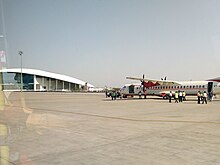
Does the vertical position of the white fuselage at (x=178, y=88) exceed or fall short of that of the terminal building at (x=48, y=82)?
it falls short

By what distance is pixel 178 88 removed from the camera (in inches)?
1503

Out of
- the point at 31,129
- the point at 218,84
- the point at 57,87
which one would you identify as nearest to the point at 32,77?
the point at 57,87

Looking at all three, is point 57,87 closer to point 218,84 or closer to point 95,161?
point 218,84

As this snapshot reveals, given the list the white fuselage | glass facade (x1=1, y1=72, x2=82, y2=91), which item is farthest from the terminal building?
the white fuselage

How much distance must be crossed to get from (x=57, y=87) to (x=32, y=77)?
13.8 meters

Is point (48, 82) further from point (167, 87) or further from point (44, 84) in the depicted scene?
point (167, 87)

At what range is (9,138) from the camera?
8.36 m

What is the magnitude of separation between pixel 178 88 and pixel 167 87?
2269mm

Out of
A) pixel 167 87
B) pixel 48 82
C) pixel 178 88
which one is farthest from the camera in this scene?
pixel 48 82

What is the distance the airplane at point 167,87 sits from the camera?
1362 inches

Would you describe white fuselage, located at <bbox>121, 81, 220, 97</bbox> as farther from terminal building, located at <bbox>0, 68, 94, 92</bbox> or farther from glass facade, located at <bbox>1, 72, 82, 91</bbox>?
glass facade, located at <bbox>1, 72, 82, 91</bbox>

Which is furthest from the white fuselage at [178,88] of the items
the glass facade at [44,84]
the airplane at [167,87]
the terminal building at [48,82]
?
the glass facade at [44,84]

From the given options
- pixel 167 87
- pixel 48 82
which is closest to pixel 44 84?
pixel 48 82

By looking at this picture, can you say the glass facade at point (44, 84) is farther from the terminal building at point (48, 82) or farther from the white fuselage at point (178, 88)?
the white fuselage at point (178, 88)
